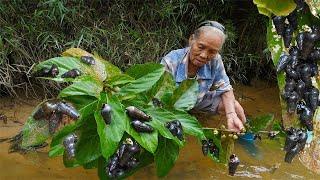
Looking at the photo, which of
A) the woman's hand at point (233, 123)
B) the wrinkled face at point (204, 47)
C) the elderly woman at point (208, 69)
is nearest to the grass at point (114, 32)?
the elderly woman at point (208, 69)

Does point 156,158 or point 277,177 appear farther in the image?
point 277,177

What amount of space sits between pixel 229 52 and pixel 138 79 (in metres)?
3.44

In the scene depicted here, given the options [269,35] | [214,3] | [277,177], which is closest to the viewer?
[269,35]

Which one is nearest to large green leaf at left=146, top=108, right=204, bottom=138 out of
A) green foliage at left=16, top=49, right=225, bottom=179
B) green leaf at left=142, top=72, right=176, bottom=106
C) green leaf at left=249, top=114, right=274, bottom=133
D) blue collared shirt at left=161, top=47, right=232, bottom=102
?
green foliage at left=16, top=49, right=225, bottom=179

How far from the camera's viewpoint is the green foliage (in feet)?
7.68

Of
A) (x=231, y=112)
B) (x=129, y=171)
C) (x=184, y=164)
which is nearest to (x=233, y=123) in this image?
(x=231, y=112)

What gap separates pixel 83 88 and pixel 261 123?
138 centimetres

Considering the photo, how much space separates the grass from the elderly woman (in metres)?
1.28

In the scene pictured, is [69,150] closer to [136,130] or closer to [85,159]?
[85,159]

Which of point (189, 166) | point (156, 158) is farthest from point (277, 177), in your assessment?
point (156, 158)

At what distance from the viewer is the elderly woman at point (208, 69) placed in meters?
3.68

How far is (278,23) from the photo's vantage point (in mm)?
2566

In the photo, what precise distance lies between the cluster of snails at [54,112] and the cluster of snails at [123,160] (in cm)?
40

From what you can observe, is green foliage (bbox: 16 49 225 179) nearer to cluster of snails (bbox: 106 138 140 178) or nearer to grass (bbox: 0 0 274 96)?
cluster of snails (bbox: 106 138 140 178)
